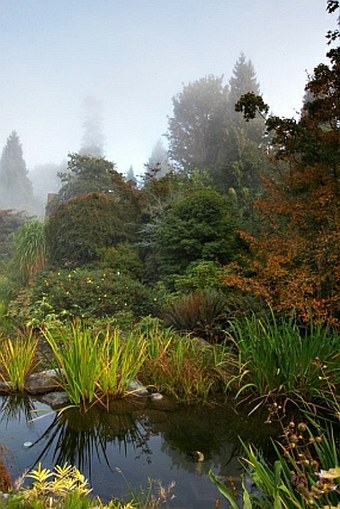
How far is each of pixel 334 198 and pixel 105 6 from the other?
24.7 ft

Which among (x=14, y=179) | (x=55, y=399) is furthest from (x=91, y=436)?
(x=14, y=179)

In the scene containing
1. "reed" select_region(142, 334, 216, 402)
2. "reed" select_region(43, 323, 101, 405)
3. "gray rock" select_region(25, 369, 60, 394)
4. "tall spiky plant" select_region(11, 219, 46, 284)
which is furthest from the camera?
"tall spiky plant" select_region(11, 219, 46, 284)

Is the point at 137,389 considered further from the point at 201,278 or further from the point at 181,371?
the point at 201,278

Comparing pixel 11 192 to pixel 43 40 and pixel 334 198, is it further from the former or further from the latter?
pixel 334 198

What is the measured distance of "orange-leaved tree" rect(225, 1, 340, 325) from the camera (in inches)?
173

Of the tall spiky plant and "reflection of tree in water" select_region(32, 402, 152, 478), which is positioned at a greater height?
the tall spiky plant

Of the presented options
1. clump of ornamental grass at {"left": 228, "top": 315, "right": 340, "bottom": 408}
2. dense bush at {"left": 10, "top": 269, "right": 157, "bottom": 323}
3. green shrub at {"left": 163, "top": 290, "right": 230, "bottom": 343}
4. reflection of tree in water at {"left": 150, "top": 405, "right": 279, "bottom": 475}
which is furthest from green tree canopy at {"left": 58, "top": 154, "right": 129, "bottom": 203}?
reflection of tree in water at {"left": 150, "top": 405, "right": 279, "bottom": 475}

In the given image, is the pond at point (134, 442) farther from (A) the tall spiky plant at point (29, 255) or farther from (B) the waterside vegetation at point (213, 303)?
(A) the tall spiky plant at point (29, 255)

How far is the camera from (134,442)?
9.32 feet

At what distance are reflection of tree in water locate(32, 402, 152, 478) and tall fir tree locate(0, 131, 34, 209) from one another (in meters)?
37.8

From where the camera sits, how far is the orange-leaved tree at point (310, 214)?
4.40 meters

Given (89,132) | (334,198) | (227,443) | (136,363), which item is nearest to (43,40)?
(334,198)

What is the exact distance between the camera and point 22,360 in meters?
3.60

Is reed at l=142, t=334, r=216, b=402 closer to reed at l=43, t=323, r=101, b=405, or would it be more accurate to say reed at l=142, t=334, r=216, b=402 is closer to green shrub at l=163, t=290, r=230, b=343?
reed at l=43, t=323, r=101, b=405
